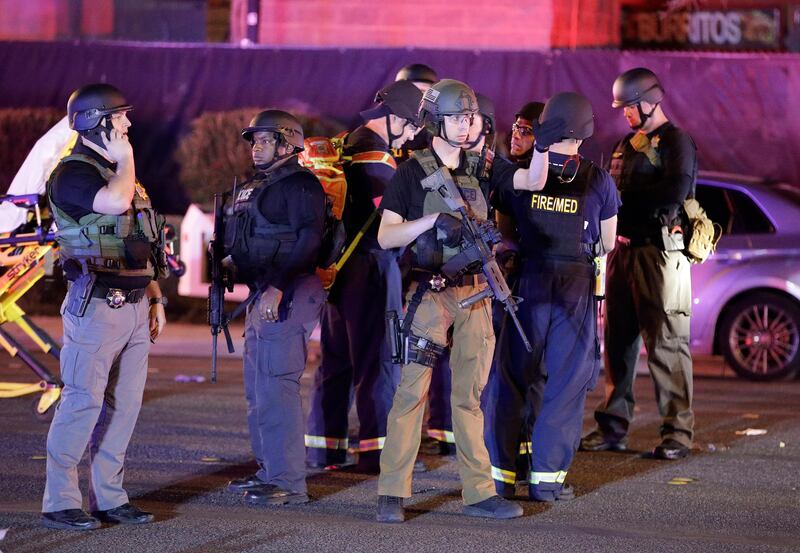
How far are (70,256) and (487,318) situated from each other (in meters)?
2.10

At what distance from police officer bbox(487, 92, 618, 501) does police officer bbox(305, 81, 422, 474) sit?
0.90 m

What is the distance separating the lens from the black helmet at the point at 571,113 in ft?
24.9

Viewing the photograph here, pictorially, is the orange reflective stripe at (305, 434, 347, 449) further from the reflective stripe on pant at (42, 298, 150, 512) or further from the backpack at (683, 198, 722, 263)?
the backpack at (683, 198, 722, 263)

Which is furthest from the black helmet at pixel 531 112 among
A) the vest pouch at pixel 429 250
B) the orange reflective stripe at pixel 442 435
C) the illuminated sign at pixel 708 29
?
the illuminated sign at pixel 708 29

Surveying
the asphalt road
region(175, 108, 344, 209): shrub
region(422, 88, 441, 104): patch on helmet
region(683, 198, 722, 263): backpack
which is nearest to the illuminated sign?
region(175, 108, 344, 209): shrub

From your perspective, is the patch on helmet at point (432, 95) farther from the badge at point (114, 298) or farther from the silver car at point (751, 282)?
the silver car at point (751, 282)

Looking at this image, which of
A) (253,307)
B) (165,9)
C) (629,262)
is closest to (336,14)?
(165,9)

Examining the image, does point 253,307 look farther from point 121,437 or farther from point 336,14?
point 336,14

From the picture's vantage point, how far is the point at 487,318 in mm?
7430

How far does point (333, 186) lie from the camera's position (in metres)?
8.40

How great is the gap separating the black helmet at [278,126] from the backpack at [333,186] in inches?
13.7

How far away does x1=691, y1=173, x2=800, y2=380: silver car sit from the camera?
1295 centimetres

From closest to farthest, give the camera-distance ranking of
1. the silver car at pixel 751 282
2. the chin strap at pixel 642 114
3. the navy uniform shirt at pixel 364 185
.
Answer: the navy uniform shirt at pixel 364 185
the chin strap at pixel 642 114
the silver car at pixel 751 282

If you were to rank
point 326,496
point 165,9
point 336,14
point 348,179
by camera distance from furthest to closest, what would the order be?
point 165,9, point 336,14, point 348,179, point 326,496
